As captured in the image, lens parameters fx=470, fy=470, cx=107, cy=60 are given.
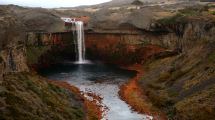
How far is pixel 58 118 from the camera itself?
54656mm

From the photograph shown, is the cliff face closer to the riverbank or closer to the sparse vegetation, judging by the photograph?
the riverbank

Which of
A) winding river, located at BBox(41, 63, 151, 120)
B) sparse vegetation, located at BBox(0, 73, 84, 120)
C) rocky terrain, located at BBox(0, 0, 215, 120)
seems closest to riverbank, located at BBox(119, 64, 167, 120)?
rocky terrain, located at BBox(0, 0, 215, 120)

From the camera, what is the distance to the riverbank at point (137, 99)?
212 ft

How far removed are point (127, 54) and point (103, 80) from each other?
913 inches

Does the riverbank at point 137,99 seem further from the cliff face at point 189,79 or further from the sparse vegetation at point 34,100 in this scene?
the sparse vegetation at point 34,100

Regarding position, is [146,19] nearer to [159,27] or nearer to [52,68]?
[159,27]

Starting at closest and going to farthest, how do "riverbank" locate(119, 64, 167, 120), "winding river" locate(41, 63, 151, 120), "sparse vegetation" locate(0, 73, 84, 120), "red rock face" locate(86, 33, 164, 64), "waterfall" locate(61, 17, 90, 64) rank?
1. "sparse vegetation" locate(0, 73, 84, 120)
2. "riverbank" locate(119, 64, 167, 120)
3. "winding river" locate(41, 63, 151, 120)
4. "red rock face" locate(86, 33, 164, 64)
5. "waterfall" locate(61, 17, 90, 64)

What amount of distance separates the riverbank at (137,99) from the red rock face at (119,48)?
18.2 metres

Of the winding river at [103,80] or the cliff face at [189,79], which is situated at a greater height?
the cliff face at [189,79]

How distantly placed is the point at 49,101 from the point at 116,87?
25810 millimetres

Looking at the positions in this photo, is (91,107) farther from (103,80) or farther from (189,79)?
(103,80)

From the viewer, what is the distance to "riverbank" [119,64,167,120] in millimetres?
64750

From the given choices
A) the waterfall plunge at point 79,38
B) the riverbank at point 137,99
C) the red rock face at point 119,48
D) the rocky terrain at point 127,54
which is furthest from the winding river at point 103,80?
the waterfall plunge at point 79,38

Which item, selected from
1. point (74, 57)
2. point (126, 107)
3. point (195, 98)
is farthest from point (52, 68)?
point (195, 98)
